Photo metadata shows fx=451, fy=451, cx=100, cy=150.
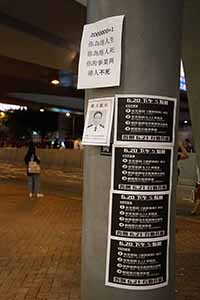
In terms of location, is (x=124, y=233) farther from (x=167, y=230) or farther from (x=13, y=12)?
(x=13, y=12)

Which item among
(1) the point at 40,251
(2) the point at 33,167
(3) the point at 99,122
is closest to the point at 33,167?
(2) the point at 33,167

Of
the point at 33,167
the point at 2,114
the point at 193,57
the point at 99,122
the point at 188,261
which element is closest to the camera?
the point at 99,122

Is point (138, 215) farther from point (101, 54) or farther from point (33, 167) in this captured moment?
point (33, 167)

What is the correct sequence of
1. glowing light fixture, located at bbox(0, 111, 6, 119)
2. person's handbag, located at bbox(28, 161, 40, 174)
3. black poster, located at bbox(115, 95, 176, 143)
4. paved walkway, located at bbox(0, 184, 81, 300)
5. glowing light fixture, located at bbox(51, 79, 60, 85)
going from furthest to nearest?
glowing light fixture, located at bbox(0, 111, 6, 119) < glowing light fixture, located at bbox(51, 79, 60, 85) < person's handbag, located at bbox(28, 161, 40, 174) < paved walkway, located at bbox(0, 184, 81, 300) < black poster, located at bbox(115, 95, 176, 143)

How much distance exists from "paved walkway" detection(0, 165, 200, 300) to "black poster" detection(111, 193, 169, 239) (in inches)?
93.9

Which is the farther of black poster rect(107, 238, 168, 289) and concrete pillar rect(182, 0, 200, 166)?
concrete pillar rect(182, 0, 200, 166)

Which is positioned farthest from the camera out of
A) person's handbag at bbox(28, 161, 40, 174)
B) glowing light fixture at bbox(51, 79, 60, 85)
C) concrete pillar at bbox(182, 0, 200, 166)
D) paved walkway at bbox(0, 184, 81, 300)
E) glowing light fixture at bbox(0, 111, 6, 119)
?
glowing light fixture at bbox(0, 111, 6, 119)

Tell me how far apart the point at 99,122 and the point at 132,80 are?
0.35 metres

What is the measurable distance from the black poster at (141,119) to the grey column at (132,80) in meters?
0.06

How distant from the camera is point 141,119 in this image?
287 centimetres

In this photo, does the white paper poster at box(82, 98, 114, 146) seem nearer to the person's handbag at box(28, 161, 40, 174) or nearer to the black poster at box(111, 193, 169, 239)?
the black poster at box(111, 193, 169, 239)

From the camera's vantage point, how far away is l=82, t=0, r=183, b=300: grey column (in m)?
2.91

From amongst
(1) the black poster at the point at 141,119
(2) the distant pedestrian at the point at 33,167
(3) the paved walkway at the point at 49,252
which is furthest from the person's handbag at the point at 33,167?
(1) the black poster at the point at 141,119

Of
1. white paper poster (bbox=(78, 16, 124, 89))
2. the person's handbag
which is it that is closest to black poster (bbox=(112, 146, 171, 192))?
white paper poster (bbox=(78, 16, 124, 89))
